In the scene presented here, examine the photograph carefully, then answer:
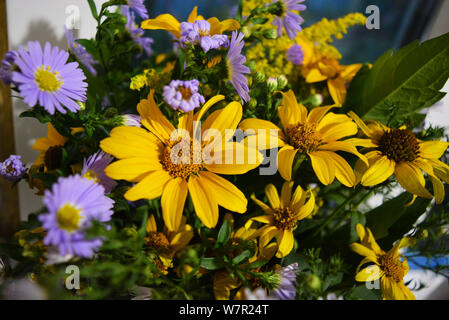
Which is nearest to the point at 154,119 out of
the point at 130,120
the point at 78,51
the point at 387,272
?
the point at 130,120

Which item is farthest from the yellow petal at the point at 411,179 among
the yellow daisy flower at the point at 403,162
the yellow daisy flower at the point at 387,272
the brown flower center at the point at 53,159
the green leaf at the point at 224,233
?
the brown flower center at the point at 53,159

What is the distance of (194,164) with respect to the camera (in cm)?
36

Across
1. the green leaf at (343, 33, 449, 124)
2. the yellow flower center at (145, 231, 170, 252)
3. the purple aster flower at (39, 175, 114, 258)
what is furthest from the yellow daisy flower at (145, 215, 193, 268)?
the green leaf at (343, 33, 449, 124)

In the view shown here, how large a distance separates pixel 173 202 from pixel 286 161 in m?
0.13

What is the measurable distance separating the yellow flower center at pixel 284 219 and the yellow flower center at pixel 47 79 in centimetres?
28

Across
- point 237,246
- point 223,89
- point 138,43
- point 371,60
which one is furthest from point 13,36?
point 371,60

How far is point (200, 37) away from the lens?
37 centimetres

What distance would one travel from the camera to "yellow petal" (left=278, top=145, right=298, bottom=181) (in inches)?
13.8

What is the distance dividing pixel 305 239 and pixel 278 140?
0.62 ft

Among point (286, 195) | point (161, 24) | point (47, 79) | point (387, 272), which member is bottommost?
point (387, 272)

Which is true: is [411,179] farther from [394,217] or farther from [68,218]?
[68,218]
